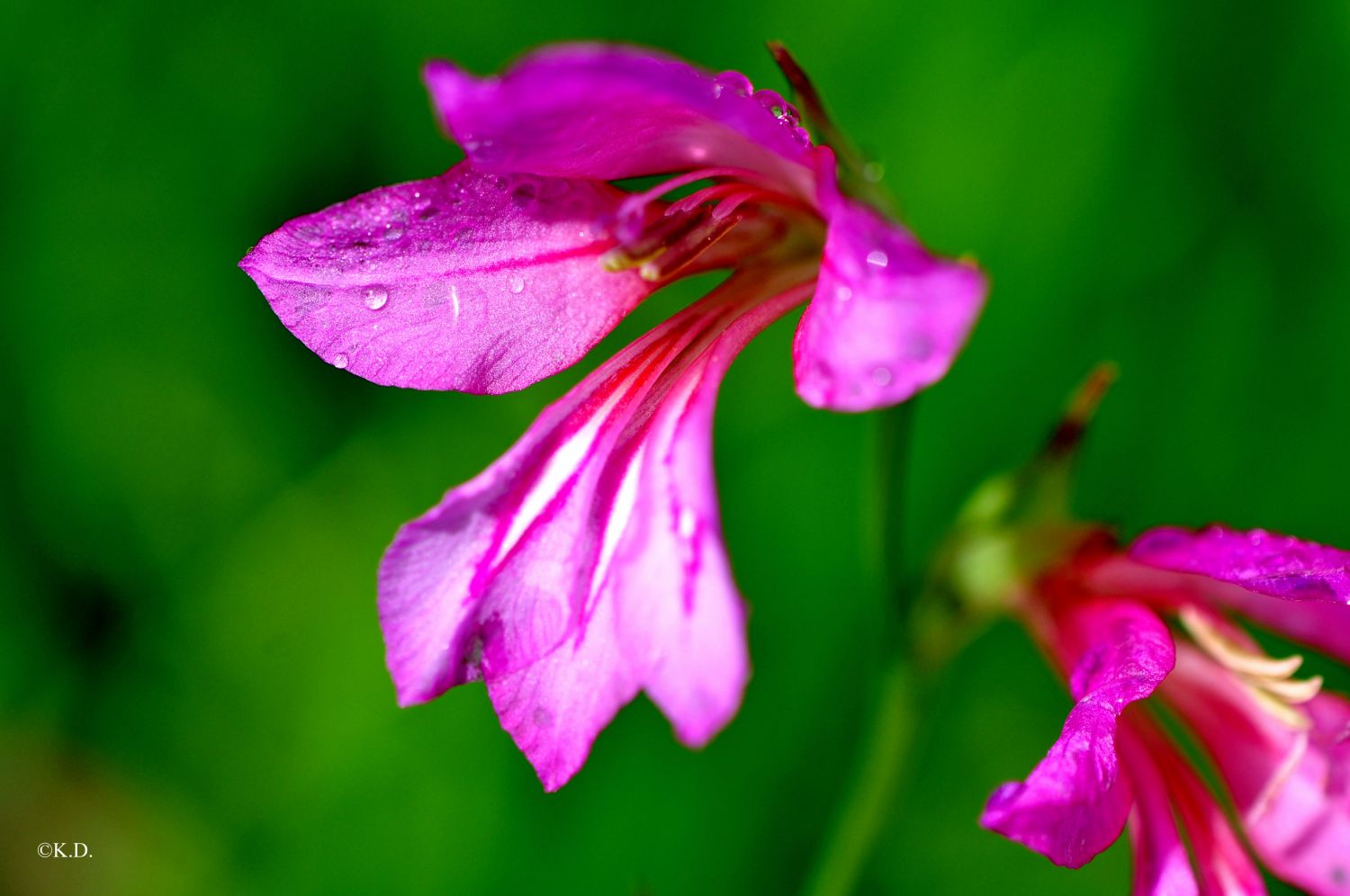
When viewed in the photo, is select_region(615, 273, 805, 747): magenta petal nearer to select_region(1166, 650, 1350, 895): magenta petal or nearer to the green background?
select_region(1166, 650, 1350, 895): magenta petal

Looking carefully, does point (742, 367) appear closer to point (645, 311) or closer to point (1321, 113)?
point (645, 311)

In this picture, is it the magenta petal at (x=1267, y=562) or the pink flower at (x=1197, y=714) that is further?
the magenta petal at (x=1267, y=562)

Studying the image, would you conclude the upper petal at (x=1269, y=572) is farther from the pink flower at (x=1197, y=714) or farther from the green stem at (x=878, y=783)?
the green stem at (x=878, y=783)

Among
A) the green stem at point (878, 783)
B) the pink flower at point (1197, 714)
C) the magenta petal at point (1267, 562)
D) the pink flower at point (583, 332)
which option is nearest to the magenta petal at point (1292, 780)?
the pink flower at point (1197, 714)

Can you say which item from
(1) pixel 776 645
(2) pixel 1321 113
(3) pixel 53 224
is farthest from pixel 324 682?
(2) pixel 1321 113

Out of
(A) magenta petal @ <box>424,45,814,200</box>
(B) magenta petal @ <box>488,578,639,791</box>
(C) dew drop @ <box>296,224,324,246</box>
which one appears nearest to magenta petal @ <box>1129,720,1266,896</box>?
(B) magenta petal @ <box>488,578,639,791</box>

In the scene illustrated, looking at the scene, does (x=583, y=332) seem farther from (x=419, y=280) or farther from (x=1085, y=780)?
(x=1085, y=780)

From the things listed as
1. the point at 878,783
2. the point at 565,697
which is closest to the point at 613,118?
the point at 565,697
